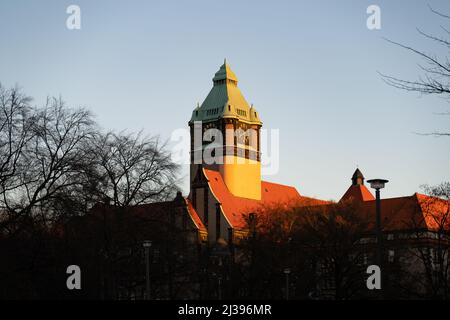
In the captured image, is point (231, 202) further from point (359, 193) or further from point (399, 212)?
point (399, 212)

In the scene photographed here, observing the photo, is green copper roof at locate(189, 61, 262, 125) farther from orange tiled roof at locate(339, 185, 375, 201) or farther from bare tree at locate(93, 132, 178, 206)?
bare tree at locate(93, 132, 178, 206)

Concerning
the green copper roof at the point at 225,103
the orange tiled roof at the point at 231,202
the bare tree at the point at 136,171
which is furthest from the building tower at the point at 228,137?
the bare tree at the point at 136,171

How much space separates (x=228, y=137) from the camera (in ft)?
353

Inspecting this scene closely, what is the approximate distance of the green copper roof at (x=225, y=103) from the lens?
110 metres

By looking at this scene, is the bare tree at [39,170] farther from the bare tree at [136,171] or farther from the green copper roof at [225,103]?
the green copper roof at [225,103]

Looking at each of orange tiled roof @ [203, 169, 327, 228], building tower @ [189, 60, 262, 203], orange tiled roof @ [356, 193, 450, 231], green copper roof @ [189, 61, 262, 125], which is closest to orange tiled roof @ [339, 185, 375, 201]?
orange tiled roof @ [203, 169, 327, 228]

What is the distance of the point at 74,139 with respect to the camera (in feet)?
134

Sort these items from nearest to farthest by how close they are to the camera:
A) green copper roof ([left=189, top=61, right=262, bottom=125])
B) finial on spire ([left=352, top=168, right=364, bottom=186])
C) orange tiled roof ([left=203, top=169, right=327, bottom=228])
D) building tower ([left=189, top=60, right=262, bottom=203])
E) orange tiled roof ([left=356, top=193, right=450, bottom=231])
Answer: orange tiled roof ([left=356, top=193, right=450, bottom=231]) < orange tiled roof ([left=203, top=169, right=327, bottom=228]) < building tower ([left=189, top=60, right=262, bottom=203]) < green copper roof ([left=189, top=61, right=262, bottom=125]) < finial on spire ([left=352, top=168, right=364, bottom=186])

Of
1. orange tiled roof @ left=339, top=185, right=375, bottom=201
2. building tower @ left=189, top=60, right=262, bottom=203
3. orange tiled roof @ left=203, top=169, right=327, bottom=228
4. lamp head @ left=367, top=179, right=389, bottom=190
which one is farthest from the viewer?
orange tiled roof @ left=339, top=185, right=375, bottom=201

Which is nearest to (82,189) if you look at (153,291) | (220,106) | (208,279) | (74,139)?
(74,139)

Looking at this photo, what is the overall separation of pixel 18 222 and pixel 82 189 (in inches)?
145

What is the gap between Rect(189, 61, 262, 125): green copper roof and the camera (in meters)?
110

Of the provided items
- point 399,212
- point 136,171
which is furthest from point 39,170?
point 399,212
